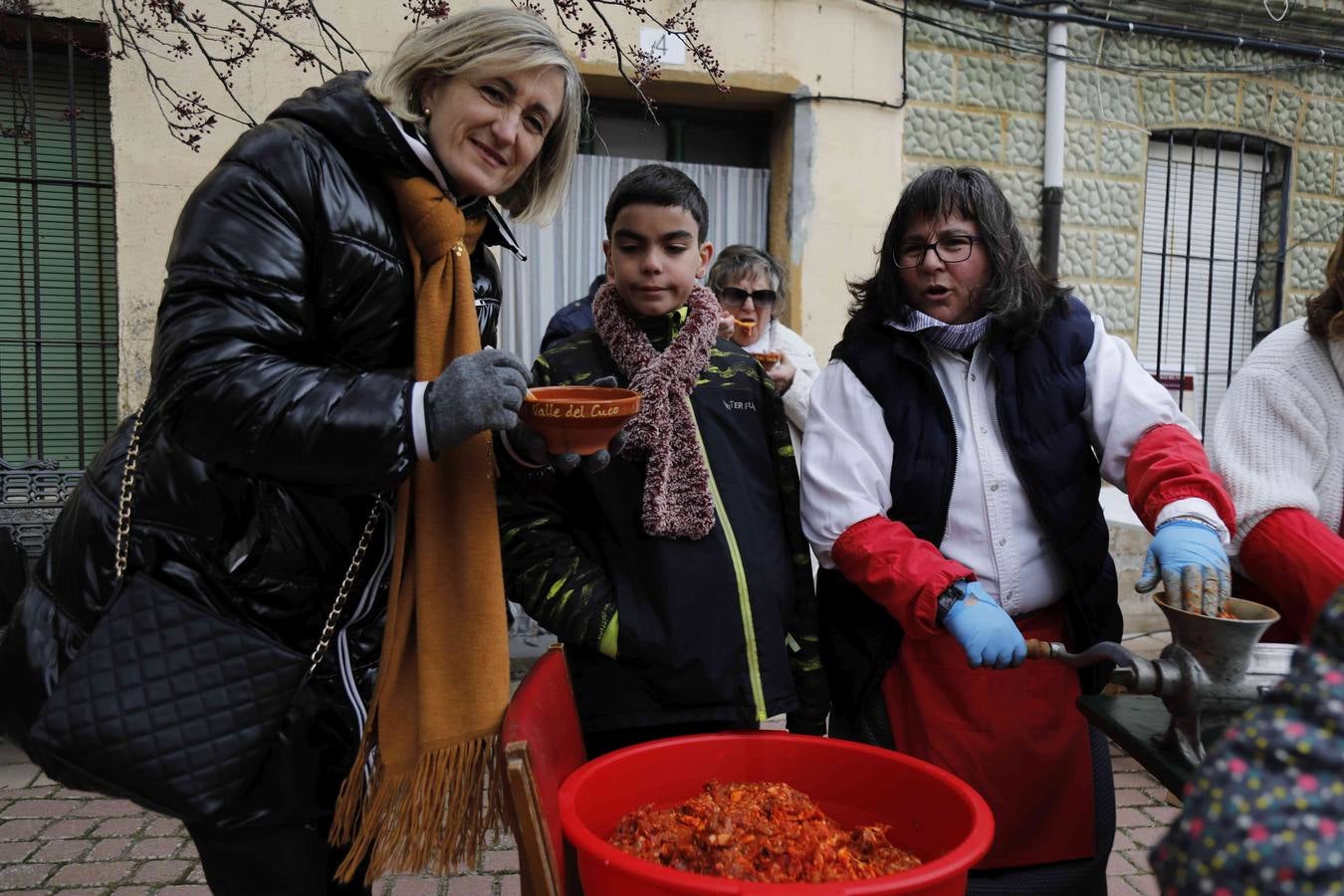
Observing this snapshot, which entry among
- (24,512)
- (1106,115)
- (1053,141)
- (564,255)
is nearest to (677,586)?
(24,512)

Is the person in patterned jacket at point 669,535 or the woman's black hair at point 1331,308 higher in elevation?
the woman's black hair at point 1331,308

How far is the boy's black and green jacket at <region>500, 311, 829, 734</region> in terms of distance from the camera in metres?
1.74

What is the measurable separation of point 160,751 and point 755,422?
4.01ft

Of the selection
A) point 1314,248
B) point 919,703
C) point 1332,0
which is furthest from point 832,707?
point 1332,0

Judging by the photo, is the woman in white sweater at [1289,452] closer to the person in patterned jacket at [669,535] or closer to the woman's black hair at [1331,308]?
the woman's black hair at [1331,308]

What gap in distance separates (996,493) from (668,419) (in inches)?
25.9

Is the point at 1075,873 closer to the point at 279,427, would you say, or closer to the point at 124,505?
the point at 279,427

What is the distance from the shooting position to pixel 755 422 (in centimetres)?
199

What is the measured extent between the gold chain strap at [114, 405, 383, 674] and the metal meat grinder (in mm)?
1155

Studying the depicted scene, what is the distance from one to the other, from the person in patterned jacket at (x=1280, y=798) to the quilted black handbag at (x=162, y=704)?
A: 122 cm

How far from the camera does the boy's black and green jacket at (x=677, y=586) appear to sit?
1.74 metres

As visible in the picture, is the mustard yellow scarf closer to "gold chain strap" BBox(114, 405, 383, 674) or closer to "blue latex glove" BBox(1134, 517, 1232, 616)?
"gold chain strap" BBox(114, 405, 383, 674)

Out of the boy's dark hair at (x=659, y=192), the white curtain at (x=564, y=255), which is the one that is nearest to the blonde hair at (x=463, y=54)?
the boy's dark hair at (x=659, y=192)

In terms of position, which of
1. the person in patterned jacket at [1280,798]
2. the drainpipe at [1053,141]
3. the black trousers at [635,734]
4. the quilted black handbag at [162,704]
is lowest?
the black trousers at [635,734]
